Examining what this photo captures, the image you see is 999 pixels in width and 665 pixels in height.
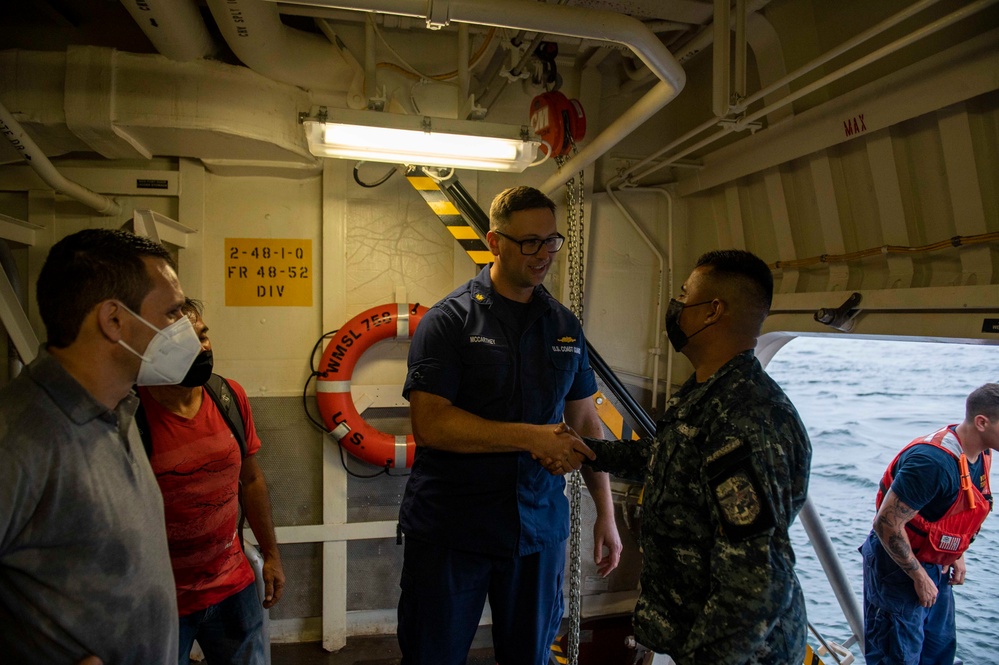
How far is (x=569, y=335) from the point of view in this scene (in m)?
2.04

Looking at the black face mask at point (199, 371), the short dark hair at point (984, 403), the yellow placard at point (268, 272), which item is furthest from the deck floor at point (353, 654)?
the short dark hair at point (984, 403)

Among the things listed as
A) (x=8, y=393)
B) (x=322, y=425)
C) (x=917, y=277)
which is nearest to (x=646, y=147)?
(x=917, y=277)

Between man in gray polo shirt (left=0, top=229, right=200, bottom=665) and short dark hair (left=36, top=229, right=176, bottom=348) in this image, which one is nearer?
man in gray polo shirt (left=0, top=229, right=200, bottom=665)

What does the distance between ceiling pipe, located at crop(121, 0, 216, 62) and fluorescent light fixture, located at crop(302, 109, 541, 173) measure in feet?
2.13

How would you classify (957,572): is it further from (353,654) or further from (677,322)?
(353,654)

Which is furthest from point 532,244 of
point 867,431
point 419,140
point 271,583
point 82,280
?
point 867,431

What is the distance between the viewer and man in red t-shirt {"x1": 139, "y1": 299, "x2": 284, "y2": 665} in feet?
5.61

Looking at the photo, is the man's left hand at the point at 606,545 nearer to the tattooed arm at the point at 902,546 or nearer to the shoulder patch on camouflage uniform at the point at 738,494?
the shoulder patch on camouflage uniform at the point at 738,494

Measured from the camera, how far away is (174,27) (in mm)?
2295

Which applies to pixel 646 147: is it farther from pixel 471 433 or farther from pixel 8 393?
pixel 8 393

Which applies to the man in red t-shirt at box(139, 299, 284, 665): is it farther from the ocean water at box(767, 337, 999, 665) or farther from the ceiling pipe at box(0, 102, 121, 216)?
the ocean water at box(767, 337, 999, 665)

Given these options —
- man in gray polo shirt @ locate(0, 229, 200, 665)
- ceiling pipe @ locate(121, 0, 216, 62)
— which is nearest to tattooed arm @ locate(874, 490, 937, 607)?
man in gray polo shirt @ locate(0, 229, 200, 665)

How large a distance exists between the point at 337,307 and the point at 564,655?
6.97 feet

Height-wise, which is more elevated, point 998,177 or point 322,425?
point 998,177
